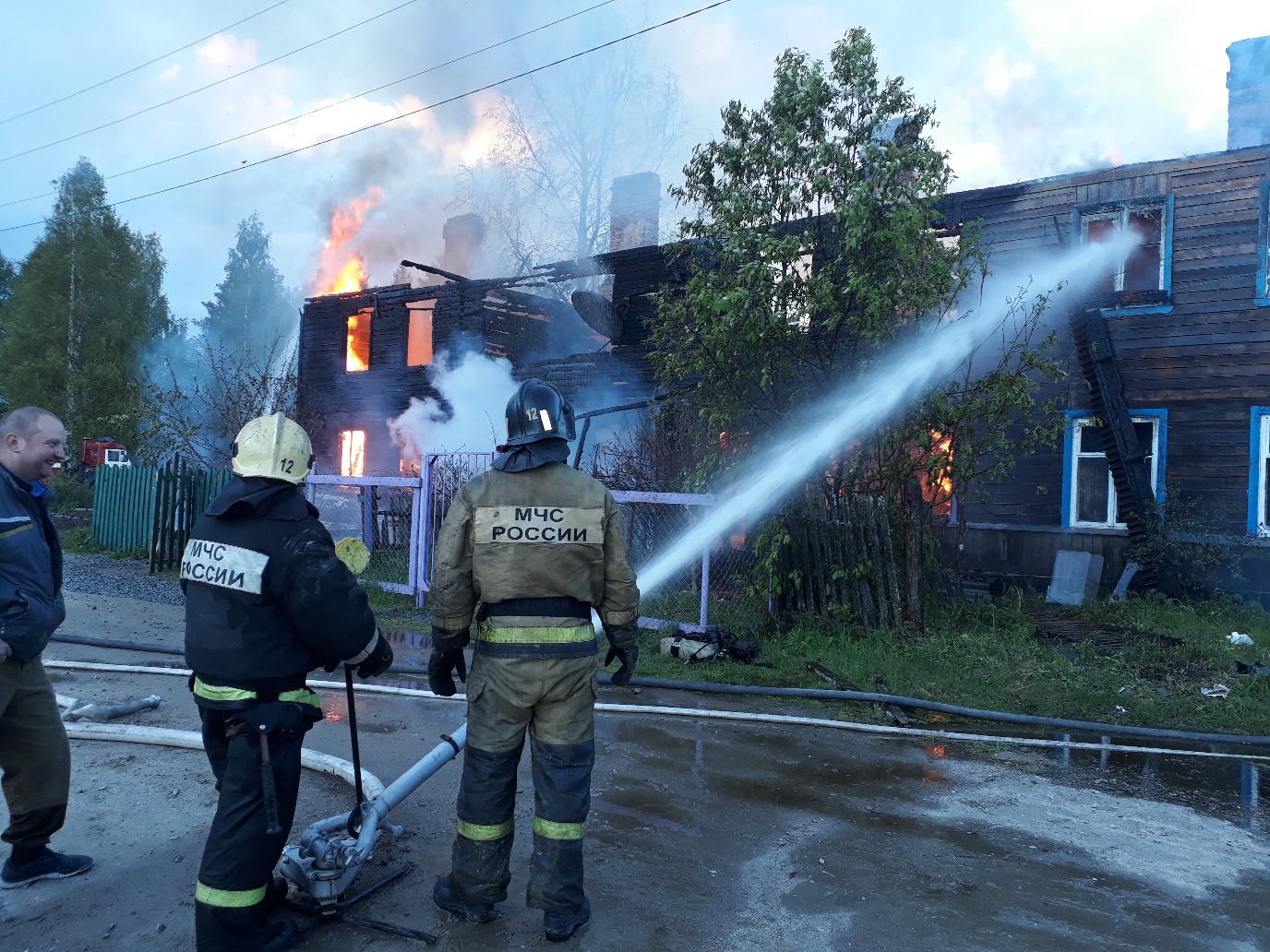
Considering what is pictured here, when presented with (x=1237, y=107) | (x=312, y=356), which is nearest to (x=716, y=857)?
(x=1237, y=107)

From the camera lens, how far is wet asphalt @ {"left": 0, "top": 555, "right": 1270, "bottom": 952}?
3215 millimetres

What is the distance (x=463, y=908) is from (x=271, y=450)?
1.80 metres

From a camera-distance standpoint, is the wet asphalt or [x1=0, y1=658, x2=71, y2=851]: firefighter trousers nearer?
the wet asphalt

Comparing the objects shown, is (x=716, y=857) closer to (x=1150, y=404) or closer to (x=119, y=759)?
(x=119, y=759)

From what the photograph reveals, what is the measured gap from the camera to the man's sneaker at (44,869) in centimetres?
339

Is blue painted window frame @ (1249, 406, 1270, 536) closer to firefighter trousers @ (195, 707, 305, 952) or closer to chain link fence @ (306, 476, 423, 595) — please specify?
chain link fence @ (306, 476, 423, 595)

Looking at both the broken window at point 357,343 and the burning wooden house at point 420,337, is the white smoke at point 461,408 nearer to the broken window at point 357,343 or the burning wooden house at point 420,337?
the burning wooden house at point 420,337

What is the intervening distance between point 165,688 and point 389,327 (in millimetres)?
18653

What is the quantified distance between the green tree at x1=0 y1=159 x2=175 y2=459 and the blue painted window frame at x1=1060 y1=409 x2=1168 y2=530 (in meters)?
25.9

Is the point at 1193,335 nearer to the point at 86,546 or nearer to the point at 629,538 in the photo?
the point at 629,538

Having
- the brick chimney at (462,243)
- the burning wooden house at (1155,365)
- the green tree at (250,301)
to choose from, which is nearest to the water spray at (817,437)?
the burning wooden house at (1155,365)

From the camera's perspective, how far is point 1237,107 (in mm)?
13250

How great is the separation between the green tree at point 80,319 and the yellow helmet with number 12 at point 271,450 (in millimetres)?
27788

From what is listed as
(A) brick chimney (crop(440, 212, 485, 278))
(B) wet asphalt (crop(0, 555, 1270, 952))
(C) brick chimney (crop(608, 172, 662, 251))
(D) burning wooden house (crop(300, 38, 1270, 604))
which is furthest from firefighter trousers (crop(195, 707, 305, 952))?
(A) brick chimney (crop(440, 212, 485, 278))
